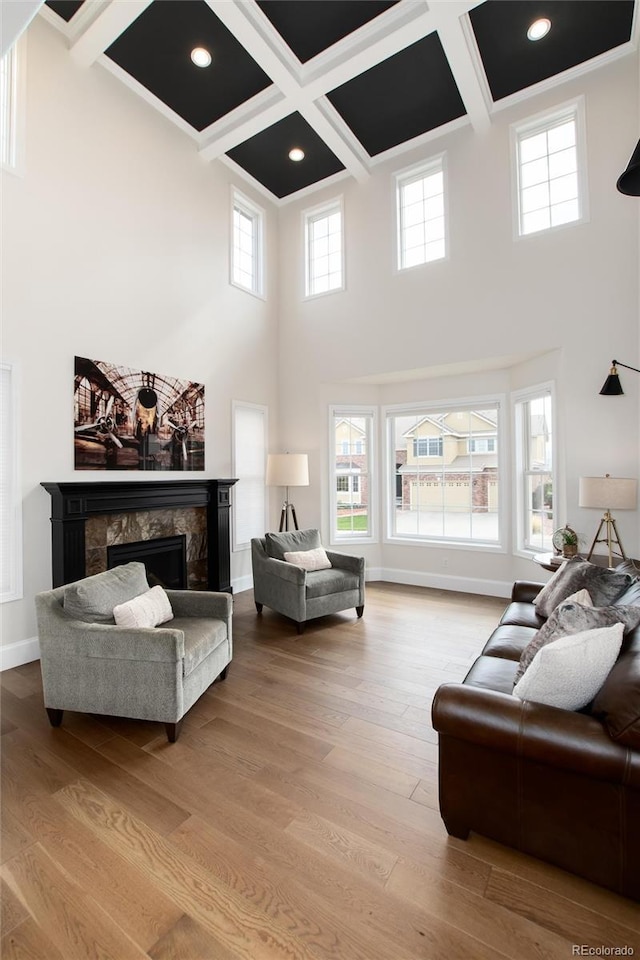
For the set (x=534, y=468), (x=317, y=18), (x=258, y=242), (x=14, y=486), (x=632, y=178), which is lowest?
(x=14, y=486)

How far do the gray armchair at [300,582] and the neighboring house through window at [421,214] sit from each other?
3656 millimetres

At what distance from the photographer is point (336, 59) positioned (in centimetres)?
402

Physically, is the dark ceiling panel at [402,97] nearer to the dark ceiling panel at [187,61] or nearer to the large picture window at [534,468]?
the dark ceiling panel at [187,61]

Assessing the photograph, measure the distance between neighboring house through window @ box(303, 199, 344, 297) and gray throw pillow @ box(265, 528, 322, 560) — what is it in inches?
133

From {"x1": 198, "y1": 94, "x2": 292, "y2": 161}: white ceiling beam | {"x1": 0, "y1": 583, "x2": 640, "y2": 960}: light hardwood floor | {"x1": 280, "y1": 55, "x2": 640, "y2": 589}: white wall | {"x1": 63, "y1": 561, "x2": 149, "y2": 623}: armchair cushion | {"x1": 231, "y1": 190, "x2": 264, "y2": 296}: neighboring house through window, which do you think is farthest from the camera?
{"x1": 231, "y1": 190, "x2": 264, "y2": 296}: neighboring house through window

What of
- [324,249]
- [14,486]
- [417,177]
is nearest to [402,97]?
[417,177]

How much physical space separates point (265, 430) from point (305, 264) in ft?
7.97

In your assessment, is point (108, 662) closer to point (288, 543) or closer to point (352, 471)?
point (288, 543)

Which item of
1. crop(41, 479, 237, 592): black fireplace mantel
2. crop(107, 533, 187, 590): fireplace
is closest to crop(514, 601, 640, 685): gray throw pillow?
crop(41, 479, 237, 592): black fireplace mantel

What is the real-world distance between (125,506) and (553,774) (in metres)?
3.72

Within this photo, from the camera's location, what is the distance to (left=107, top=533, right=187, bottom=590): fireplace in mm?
4102

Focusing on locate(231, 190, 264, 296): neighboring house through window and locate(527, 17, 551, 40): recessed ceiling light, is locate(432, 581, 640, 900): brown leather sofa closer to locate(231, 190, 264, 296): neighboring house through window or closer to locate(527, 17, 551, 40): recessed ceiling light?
locate(527, 17, 551, 40): recessed ceiling light

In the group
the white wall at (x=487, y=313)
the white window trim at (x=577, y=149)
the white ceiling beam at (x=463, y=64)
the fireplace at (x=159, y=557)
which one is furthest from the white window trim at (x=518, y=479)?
the fireplace at (x=159, y=557)

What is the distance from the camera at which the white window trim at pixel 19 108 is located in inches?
136
